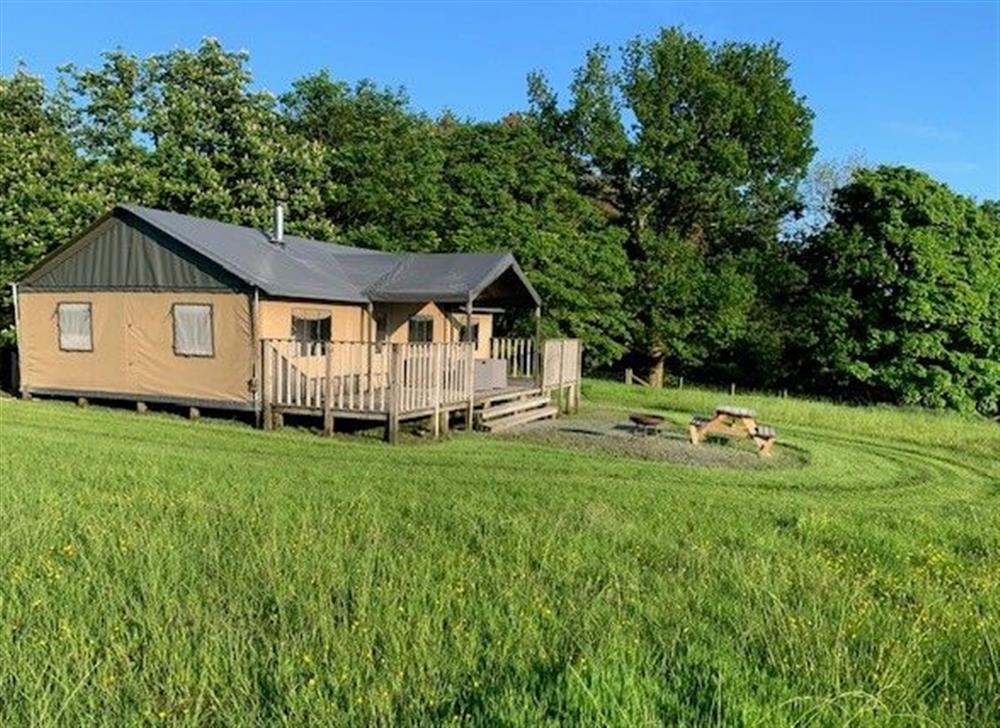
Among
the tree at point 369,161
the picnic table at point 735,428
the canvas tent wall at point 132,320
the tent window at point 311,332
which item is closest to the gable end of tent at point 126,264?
the canvas tent wall at point 132,320

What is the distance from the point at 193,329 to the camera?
16266 millimetres

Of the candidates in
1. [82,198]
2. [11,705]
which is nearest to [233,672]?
[11,705]

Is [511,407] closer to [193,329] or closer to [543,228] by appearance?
[193,329]

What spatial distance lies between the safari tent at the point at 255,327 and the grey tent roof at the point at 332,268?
0.14 feet

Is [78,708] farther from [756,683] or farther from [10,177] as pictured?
[10,177]

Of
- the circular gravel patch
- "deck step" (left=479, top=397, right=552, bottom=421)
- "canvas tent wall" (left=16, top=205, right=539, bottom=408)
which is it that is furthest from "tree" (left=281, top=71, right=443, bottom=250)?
the circular gravel patch

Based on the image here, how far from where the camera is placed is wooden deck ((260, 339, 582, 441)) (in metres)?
14.2

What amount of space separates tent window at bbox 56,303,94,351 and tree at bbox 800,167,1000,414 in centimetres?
2310

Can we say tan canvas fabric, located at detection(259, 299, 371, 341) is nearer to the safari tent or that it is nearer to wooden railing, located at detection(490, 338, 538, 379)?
the safari tent

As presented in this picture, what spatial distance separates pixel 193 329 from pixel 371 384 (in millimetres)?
3839

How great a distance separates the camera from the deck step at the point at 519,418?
15961 mm

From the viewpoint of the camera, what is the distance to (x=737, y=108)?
3145 cm

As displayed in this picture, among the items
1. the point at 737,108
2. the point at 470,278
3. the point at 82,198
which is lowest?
the point at 470,278

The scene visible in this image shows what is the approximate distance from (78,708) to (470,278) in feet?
44.9
